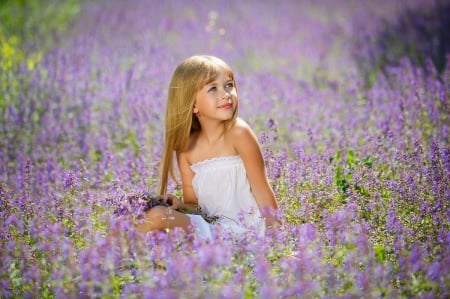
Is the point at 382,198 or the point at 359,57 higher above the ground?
the point at 359,57

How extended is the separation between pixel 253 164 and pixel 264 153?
52 cm

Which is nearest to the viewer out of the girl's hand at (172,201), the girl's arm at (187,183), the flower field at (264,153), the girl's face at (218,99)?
the flower field at (264,153)

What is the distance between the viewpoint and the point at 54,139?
5254mm

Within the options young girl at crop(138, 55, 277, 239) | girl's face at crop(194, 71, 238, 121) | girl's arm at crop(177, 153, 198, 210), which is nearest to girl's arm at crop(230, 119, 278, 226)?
young girl at crop(138, 55, 277, 239)

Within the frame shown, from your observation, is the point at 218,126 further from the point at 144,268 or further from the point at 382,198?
the point at 144,268

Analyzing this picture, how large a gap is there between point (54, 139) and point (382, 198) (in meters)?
2.63

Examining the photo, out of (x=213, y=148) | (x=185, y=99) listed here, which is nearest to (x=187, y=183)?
(x=213, y=148)

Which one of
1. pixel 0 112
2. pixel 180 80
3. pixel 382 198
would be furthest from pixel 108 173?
pixel 382 198

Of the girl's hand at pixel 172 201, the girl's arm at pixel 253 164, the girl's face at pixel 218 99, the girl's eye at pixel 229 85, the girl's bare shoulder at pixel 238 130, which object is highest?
the girl's eye at pixel 229 85

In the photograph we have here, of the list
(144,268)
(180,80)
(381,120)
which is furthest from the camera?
(381,120)

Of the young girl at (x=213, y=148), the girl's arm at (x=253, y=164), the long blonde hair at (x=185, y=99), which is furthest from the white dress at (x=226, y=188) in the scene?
the long blonde hair at (x=185, y=99)

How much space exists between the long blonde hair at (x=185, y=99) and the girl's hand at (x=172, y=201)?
8.2 inches

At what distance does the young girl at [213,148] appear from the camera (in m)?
3.73

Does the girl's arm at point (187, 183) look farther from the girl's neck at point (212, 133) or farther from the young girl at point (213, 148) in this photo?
the girl's neck at point (212, 133)
